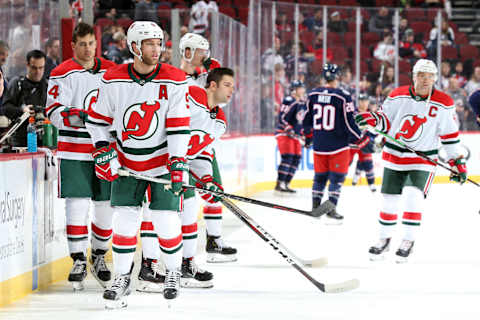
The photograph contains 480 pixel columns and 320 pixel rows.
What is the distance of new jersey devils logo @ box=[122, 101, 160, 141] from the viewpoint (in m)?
3.07

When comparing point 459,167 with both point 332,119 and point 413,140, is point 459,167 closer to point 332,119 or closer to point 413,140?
point 413,140

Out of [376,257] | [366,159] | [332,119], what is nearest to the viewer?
[376,257]

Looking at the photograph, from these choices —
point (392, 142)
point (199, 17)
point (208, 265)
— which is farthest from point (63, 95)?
point (199, 17)

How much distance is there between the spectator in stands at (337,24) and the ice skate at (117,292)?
6665 millimetres

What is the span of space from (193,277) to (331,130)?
7.95 ft

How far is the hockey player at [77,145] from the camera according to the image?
3.59m

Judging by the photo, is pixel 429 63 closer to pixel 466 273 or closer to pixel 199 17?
pixel 466 273

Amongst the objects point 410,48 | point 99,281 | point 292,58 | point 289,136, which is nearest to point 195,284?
point 99,281

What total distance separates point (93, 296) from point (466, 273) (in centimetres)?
207

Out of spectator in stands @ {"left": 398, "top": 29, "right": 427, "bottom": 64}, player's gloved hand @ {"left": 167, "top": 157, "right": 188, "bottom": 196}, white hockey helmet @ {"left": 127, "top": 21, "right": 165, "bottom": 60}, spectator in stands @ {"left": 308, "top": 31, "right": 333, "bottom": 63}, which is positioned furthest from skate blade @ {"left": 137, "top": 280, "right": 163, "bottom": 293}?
spectator in stands @ {"left": 398, "top": 29, "right": 427, "bottom": 64}

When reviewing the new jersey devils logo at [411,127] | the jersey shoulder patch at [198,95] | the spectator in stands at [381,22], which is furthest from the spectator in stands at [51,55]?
the spectator in stands at [381,22]

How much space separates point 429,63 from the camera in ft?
14.6

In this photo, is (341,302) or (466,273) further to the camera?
(466,273)

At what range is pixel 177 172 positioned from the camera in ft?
9.93
